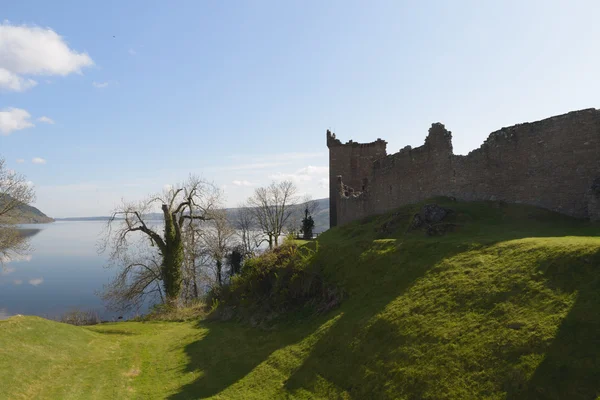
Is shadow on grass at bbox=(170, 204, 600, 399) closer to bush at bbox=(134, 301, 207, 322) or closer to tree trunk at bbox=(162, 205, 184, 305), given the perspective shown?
bush at bbox=(134, 301, 207, 322)

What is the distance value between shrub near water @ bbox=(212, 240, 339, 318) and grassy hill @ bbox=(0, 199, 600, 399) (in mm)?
681

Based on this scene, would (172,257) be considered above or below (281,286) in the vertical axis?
above

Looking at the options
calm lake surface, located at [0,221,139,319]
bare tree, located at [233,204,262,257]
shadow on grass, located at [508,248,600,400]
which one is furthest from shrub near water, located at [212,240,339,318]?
bare tree, located at [233,204,262,257]

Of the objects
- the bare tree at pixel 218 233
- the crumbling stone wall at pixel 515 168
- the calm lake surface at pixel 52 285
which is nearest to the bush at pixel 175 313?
the bare tree at pixel 218 233

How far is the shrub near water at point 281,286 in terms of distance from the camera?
16.4 meters

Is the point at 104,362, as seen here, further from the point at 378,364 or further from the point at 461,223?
the point at 461,223

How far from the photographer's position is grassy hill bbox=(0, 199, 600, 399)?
7.34m

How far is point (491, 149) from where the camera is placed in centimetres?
1706

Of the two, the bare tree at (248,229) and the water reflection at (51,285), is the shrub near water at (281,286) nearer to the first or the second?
the water reflection at (51,285)

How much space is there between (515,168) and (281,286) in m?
11.2

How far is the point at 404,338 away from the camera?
32.0 feet

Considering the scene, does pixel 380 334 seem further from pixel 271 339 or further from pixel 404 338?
pixel 271 339

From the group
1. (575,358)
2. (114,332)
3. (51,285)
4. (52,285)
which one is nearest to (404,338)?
(575,358)

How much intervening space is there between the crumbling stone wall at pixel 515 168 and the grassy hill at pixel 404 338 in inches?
31.9
